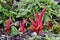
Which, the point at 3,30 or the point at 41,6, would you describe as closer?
the point at 3,30

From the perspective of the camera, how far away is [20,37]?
2502 millimetres

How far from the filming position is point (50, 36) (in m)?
2.55

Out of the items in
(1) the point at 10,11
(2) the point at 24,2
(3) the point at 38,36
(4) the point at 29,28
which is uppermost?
(2) the point at 24,2

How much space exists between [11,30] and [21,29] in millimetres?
120

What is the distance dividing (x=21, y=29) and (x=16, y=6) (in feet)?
1.97

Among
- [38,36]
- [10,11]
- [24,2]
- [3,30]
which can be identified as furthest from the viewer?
[24,2]

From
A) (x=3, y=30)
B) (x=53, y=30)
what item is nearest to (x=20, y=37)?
(x=3, y=30)

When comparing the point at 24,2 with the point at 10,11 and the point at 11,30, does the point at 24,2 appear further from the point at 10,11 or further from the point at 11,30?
the point at 11,30

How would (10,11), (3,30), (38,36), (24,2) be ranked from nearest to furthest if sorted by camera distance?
(38,36), (3,30), (10,11), (24,2)

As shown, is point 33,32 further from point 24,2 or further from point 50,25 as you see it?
point 24,2

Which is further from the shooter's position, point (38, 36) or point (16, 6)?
point (16, 6)

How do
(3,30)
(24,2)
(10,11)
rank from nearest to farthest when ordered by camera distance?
(3,30) < (10,11) < (24,2)

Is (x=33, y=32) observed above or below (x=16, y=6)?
below

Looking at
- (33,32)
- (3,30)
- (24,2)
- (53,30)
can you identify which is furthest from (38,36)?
(24,2)
